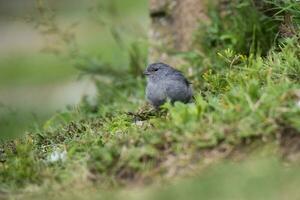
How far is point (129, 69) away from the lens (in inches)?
445

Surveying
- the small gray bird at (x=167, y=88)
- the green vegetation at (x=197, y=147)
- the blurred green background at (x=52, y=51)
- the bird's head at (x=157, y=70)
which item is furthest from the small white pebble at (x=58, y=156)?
the blurred green background at (x=52, y=51)

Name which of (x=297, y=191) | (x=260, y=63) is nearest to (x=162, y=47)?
(x=260, y=63)

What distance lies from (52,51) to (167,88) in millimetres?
3519

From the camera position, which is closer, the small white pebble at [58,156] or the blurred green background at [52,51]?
the small white pebble at [58,156]

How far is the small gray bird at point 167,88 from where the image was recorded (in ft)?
25.7

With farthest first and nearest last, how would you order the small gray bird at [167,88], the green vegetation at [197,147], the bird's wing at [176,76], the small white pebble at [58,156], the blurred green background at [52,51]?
the blurred green background at [52,51], the bird's wing at [176,76], the small gray bird at [167,88], the small white pebble at [58,156], the green vegetation at [197,147]

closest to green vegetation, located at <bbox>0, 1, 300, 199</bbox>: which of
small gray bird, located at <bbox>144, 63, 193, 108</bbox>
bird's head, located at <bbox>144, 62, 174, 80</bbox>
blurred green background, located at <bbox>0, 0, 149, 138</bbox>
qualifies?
small gray bird, located at <bbox>144, 63, 193, 108</bbox>

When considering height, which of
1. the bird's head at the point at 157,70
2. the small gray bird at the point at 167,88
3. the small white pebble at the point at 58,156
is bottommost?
the small white pebble at the point at 58,156

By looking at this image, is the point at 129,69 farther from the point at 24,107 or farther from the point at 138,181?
the point at 138,181

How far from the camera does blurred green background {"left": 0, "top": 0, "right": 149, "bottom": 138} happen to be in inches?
450

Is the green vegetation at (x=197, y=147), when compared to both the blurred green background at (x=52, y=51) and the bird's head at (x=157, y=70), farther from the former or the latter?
the blurred green background at (x=52, y=51)

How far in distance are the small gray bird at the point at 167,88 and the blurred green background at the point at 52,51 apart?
1.94 meters

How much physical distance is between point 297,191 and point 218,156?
3.30ft

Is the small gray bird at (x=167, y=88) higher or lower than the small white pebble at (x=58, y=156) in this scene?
higher
